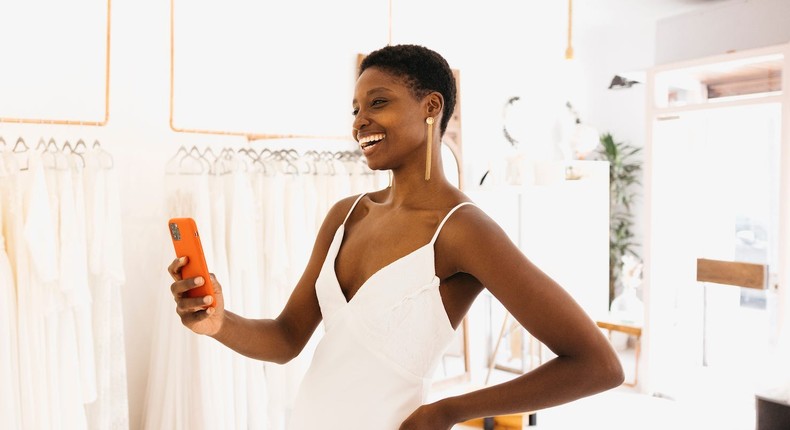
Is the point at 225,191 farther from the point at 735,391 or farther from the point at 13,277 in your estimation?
the point at 735,391

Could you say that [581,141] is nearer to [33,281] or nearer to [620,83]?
[620,83]

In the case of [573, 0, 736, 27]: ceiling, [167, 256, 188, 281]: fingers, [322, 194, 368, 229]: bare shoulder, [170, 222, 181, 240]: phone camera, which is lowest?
[167, 256, 188, 281]: fingers

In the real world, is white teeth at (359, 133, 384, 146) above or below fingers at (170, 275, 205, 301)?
above

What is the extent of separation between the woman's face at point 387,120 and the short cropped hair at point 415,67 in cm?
1

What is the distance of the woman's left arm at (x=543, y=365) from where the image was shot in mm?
925

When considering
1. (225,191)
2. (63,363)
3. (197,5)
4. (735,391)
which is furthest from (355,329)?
(735,391)

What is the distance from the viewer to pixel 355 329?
3.51 feet

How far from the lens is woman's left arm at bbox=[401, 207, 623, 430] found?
3.04 feet

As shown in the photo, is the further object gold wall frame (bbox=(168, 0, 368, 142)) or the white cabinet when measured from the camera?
the white cabinet

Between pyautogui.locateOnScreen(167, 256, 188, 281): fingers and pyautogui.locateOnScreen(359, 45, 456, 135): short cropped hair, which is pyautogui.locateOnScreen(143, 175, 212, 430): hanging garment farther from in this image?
pyautogui.locateOnScreen(359, 45, 456, 135): short cropped hair

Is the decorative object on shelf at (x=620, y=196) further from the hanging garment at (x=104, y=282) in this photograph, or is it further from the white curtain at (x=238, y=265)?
the hanging garment at (x=104, y=282)

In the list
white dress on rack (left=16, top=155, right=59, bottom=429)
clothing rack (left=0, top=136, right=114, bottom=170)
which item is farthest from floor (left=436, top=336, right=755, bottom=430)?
clothing rack (left=0, top=136, right=114, bottom=170)

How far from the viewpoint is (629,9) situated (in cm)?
512

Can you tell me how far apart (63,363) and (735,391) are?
12.9 feet
